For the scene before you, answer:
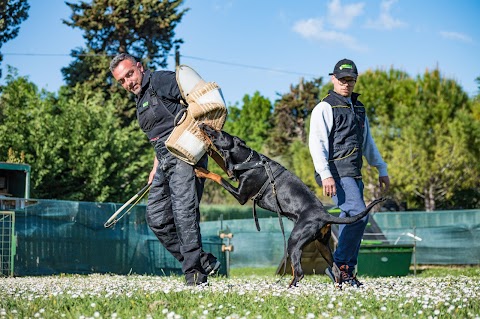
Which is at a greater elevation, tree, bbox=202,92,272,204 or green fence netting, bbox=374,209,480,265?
tree, bbox=202,92,272,204

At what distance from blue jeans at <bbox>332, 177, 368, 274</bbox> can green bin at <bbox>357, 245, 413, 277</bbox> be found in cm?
723

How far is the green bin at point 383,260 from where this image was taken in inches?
550

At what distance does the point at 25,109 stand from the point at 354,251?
2080cm

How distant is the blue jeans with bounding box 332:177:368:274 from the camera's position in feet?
22.0

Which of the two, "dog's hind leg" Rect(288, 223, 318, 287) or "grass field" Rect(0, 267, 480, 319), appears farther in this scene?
"dog's hind leg" Rect(288, 223, 318, 287)

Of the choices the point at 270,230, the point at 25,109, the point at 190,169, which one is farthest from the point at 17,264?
the point at 25,109

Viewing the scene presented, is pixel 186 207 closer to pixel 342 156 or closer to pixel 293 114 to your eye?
pixel 342 156

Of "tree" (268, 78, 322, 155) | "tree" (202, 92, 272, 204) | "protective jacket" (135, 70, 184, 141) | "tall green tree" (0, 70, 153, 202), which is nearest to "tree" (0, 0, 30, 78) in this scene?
"tall green tree" (0, 70, 153, 202)

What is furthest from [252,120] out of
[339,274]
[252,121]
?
[339,274]

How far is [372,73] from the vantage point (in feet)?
123

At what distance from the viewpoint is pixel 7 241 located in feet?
38.9

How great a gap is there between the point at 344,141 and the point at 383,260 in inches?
310

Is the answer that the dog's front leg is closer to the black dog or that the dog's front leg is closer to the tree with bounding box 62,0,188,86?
the black dog

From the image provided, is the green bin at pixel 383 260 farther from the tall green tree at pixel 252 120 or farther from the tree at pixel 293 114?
the tall green tree at pixel 252 120
